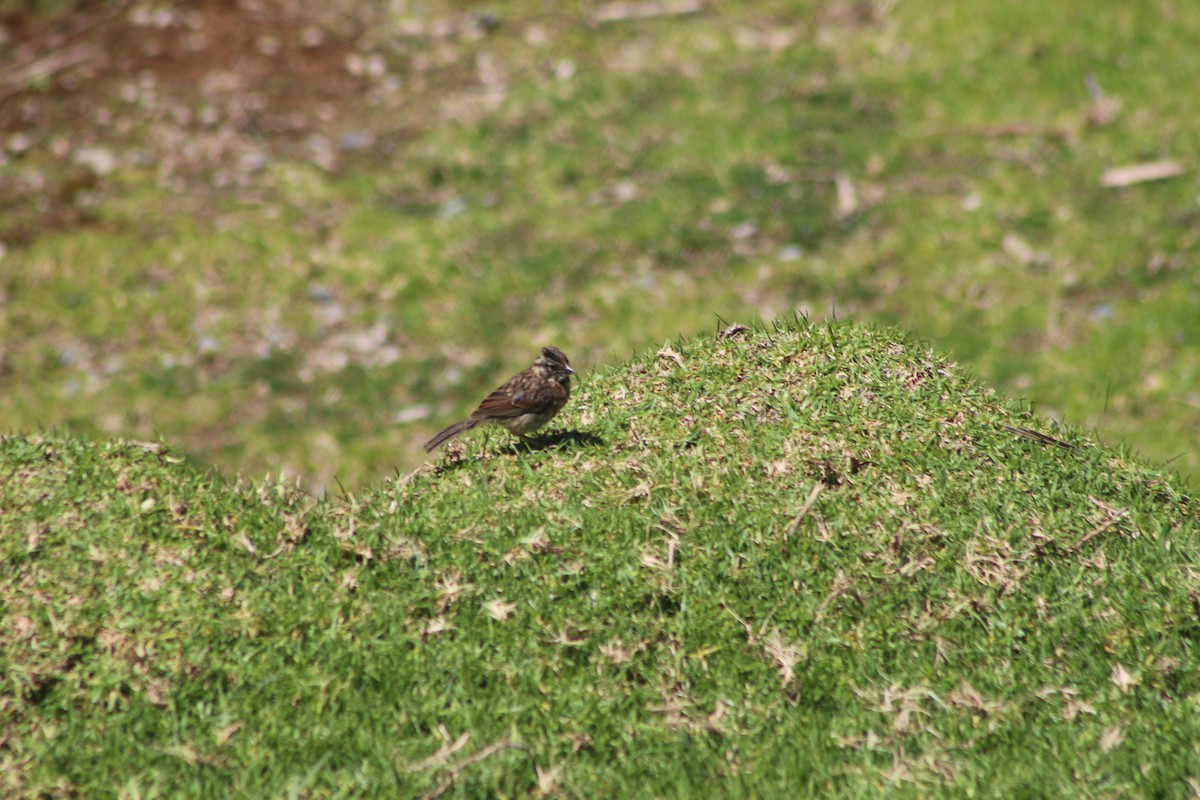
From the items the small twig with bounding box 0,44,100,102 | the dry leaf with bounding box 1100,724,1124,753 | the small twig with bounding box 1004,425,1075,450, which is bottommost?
the small twig with bounding box 0,44,100,102

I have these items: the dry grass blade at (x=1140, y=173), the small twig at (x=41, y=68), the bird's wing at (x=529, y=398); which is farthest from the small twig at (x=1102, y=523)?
the small twig at (x=41, y=68)

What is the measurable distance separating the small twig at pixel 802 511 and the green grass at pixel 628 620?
2 cm

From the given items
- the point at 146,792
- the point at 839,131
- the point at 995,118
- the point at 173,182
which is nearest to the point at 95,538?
the point at 146,792

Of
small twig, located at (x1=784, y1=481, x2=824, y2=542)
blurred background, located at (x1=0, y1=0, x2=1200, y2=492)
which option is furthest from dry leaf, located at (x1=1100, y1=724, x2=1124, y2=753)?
blurred background, located at (x1=0, y1=0, x2=1200, y2=492)

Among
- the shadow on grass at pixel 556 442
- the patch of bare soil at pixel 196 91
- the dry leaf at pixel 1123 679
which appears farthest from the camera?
the patch of bare soil at pixel 196 91

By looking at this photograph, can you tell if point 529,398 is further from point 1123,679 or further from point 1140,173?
point 1140,173

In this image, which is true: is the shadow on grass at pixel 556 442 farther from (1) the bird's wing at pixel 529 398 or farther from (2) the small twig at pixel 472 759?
(2) the small twig at pixel 472 759

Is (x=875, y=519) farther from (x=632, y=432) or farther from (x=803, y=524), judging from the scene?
(x=632, y=432)

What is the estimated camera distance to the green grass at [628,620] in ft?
18.1

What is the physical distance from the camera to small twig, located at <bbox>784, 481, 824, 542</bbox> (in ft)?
21.2

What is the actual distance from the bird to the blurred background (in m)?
3.96

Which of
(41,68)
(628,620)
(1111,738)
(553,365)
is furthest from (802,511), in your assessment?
(41,68)

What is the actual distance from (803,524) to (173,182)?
36.0 feet

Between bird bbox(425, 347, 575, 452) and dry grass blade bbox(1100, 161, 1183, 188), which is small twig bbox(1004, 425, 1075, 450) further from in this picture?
dry grass blade bbox(1100, 161, 1183, 188)
